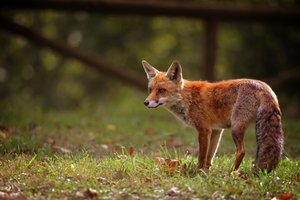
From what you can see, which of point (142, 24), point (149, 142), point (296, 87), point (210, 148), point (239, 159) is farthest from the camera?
point (142, 24)

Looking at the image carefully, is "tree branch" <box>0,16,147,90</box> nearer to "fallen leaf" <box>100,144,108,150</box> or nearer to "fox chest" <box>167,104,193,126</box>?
"fallen leaf" <box>100,144,108,150</box>

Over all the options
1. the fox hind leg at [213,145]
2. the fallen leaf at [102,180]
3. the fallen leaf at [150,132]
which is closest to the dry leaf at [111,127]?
the fallen leaf at [150,132]

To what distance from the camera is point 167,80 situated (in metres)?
7.36

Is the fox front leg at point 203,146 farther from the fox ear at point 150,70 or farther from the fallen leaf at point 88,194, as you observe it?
the fallen leaf at point 88,194

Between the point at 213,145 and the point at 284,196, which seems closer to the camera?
the point at 284,196

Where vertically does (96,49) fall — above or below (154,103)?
below

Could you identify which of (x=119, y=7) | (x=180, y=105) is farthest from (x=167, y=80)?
(x=119, y=7)

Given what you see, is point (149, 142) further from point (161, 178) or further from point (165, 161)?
point (161, 178)

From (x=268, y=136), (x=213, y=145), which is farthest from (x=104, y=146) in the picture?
(x=268, y=136)

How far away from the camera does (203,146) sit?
6762 millimetres

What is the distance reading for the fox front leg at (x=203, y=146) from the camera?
6663 millimetres

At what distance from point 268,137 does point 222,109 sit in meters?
1.03

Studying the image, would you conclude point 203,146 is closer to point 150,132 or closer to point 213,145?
point 213,145

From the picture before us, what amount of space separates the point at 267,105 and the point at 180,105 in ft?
4.53
